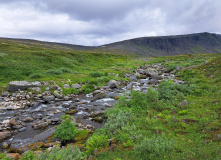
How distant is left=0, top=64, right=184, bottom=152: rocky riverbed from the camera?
976cm

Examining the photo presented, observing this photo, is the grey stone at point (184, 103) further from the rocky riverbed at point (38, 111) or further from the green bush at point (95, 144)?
the green bush at point (95, 144)

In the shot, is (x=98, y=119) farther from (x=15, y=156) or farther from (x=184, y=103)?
(x=184, y=103)

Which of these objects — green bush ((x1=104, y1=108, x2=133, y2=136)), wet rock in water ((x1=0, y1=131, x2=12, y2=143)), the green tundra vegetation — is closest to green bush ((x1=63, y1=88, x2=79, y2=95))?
wet rock in water ((x1=0, y1=131, x2=12, y2=143))

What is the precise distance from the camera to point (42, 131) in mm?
10438

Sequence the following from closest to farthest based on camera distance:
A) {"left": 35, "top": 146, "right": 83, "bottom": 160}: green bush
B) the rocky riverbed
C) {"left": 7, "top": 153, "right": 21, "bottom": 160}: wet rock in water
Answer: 1. {"left": 35, "top": 146, "right": 83, "bottom": 160}: green bush
2. {"left": 7, "top": 153, "right": 21, "bottom": 160}: wet rock in water
3. the rocky riverbed

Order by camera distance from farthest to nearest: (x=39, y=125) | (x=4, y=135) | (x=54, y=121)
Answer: (x=54, y=121) → (x=39, y=125) → (x=4, y=135)

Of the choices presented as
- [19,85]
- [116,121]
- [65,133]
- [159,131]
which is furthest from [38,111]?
[159,131]

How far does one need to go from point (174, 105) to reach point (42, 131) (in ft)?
40.2

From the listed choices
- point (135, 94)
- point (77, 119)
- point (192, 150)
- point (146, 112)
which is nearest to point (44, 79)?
point (77, 119)

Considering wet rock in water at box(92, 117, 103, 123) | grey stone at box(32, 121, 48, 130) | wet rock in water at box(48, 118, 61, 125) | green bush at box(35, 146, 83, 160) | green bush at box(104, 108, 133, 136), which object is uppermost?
green bush at box(104, 108, 133, 136)

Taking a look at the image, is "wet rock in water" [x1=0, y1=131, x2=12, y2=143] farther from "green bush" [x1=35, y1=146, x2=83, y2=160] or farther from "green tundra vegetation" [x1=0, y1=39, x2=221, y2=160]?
"green bush" [x1=35, y1=146, x2=83, y2=160]

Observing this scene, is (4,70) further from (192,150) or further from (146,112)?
(192,150)

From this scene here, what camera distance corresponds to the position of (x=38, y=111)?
46.8ft

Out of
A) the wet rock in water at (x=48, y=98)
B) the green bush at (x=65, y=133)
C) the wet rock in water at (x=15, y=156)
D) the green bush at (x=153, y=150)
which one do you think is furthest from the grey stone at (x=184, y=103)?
the wet rock in water at (x=48, y=98)
